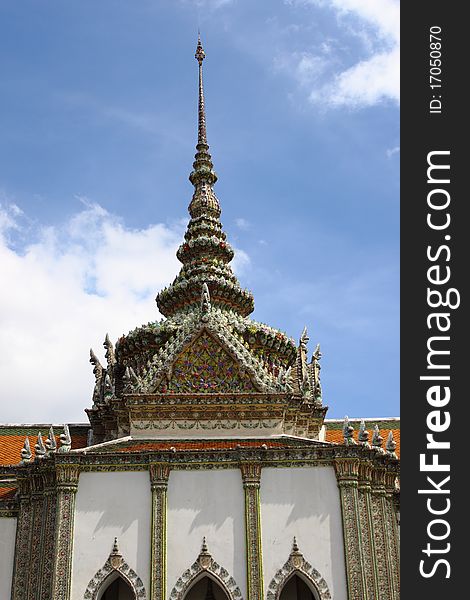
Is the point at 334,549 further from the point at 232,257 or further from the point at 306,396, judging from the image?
the point at 232,257

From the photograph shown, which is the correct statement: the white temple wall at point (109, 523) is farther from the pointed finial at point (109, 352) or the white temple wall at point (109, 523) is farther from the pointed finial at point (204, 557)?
the pointed finial at point (109, 352)

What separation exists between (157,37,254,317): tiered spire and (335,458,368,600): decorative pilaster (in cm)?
939

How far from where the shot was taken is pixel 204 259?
2900 centimetres

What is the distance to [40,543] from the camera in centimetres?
2023

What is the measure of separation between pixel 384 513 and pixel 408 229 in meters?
9.27

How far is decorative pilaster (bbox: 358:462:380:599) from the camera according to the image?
749 inches

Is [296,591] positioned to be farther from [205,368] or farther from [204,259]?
[204,259]

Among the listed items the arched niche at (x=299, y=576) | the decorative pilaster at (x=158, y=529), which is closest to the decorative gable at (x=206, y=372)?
the decorative pilaster at (x=158, y=529)

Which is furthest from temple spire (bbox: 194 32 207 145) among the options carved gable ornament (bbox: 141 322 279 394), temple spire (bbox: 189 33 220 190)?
carved gable ornament (bbox: 141 322 279 394)

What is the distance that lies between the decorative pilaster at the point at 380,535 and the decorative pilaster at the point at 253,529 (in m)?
2.85

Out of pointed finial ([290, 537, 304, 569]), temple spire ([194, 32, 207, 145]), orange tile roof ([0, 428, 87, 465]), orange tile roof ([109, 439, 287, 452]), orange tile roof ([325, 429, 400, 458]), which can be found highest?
temple spire ([194, 32, 207, 145])

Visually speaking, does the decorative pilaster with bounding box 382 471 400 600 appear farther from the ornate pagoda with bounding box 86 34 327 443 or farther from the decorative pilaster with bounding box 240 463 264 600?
the decorative pilaster with bounding box 240 463 264 600

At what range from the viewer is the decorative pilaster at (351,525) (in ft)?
61.4

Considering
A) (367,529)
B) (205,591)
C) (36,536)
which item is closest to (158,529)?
(205,591)
